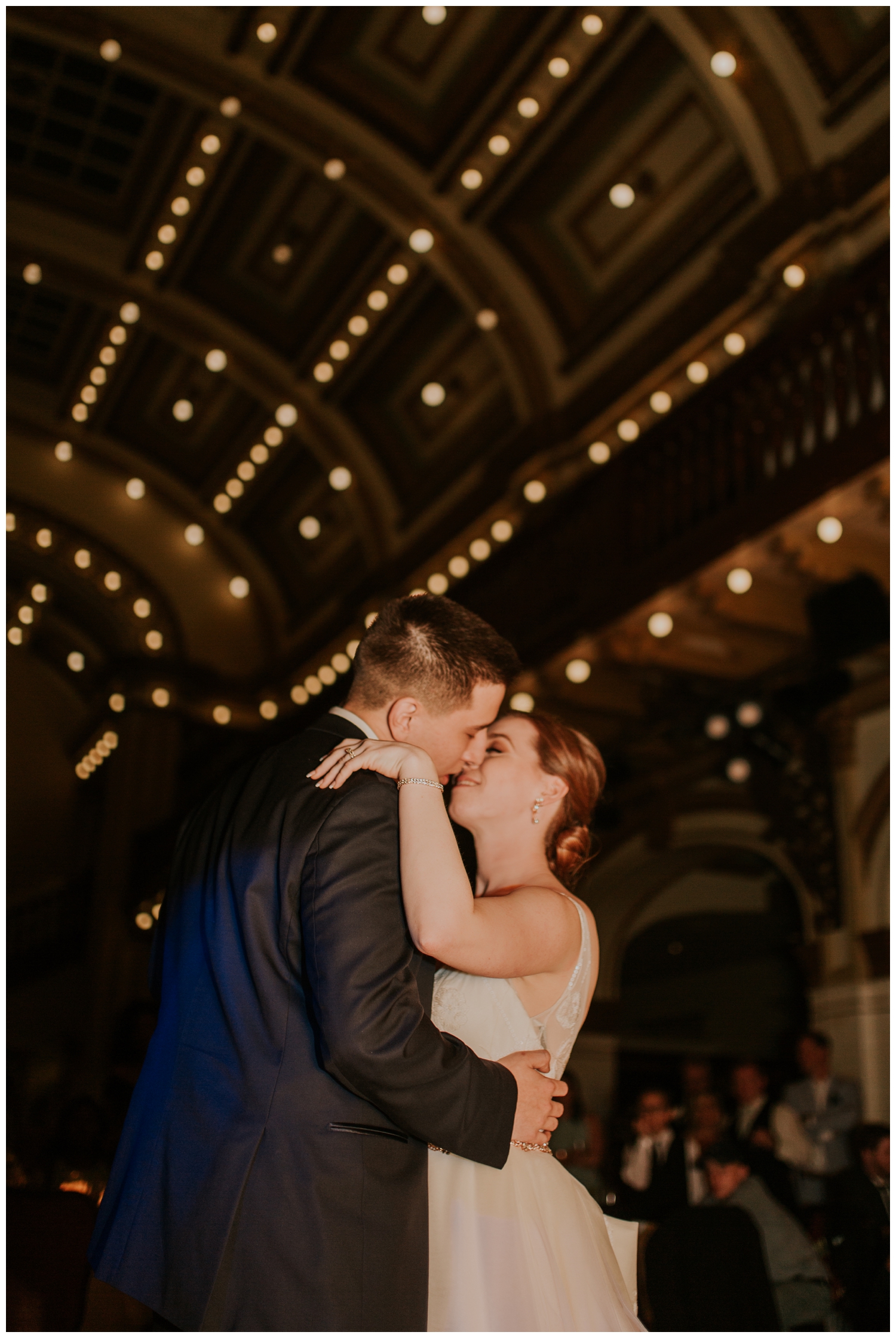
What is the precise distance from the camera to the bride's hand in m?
2.03

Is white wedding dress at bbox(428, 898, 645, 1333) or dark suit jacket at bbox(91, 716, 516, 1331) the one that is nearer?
dark suit jacket at bbox(91, 716, 516, 1331)

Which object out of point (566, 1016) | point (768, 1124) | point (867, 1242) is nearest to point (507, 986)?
point (566, 1016)

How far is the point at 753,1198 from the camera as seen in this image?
4574 mm

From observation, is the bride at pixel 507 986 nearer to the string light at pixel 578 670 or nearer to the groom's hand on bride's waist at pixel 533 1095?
the groom's hand on bride's waist at pixel 533 1095

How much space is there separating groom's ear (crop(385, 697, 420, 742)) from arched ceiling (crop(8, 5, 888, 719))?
690 cm

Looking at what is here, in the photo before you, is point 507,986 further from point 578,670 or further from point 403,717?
point 578,670

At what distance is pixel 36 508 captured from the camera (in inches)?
575

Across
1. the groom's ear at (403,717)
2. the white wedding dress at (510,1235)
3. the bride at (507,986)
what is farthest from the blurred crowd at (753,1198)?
the groom's ear at (403,717)

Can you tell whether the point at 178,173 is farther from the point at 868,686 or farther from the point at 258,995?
the point at 258,995

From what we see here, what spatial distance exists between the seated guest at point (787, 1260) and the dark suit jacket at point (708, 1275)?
65cm

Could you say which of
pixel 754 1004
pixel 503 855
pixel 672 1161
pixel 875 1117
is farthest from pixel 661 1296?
pixel 754 1004

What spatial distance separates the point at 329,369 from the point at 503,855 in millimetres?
10515

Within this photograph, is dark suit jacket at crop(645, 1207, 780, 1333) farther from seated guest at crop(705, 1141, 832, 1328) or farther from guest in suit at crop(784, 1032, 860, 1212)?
guest in suit at crop(784, 1032, 860, 1212)

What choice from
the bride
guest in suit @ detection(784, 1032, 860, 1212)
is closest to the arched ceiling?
guest in suit @ detection(784, 1032, 860, 1212)
